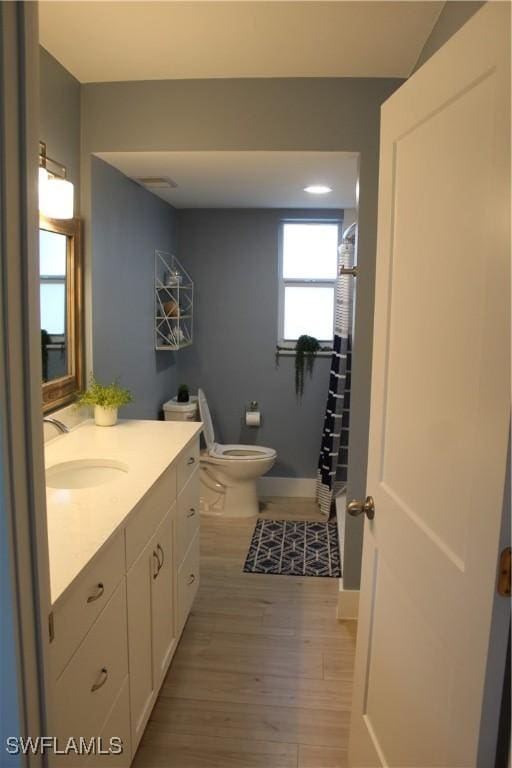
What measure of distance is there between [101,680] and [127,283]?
211 centimetres

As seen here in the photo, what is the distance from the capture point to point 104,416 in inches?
101

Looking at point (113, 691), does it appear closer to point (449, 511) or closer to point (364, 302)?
point (449, 511)

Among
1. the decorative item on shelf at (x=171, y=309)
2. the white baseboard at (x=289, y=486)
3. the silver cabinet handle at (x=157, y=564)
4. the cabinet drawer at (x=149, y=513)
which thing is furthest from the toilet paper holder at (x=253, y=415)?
the silver cabinet handle at (x=157, y=564)

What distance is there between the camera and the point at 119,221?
2945mm

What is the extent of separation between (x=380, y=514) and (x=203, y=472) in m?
2.50

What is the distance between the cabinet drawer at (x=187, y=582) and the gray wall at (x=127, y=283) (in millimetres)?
958

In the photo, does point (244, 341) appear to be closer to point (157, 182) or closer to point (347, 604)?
point (157, 182)

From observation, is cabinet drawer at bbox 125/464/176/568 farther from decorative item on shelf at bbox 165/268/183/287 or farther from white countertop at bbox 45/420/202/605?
decorative item on shelf at bbox 165/268/183/287

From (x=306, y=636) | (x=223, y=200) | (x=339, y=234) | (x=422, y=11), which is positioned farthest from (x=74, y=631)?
(x=339, y=234)

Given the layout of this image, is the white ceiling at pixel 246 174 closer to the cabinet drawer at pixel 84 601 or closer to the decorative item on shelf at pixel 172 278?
the decorative item on shelf at pixel 172 278

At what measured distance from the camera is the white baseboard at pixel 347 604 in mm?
2740

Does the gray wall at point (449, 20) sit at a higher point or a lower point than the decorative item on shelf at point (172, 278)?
higher

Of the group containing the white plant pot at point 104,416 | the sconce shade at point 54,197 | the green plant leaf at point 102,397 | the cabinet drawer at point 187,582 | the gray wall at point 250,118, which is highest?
the gray wall at point 250,118

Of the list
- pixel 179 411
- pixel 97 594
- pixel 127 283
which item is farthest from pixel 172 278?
pixel 97 594
